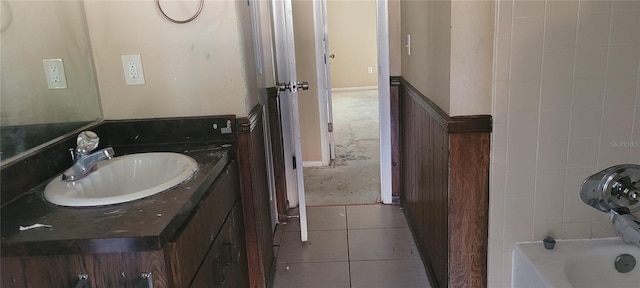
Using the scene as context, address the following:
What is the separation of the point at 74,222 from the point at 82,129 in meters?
0.73

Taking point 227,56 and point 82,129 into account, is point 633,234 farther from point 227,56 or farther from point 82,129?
point 82,129

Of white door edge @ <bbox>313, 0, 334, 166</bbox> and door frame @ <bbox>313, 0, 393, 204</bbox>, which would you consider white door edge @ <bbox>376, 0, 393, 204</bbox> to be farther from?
white door edge @ <bbox>313, 0, 334, 166</bbox>

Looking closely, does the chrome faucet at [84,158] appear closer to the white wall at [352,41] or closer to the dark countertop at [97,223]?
the dark countertop at [97,223]

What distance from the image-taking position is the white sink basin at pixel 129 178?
4.44 feet

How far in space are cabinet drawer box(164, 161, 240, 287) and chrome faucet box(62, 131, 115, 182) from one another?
1.14 feet

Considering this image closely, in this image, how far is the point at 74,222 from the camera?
1.17 metres

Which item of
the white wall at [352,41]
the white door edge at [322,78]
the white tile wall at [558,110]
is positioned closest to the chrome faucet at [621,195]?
the white tile wall at [558,110]

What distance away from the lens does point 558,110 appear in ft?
5.43

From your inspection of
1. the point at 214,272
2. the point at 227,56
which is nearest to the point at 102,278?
the point at 214,272

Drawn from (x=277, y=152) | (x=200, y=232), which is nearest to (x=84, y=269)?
(x=200, y=232)

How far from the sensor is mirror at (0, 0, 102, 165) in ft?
4.66

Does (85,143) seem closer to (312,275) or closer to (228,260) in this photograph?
(228,260)

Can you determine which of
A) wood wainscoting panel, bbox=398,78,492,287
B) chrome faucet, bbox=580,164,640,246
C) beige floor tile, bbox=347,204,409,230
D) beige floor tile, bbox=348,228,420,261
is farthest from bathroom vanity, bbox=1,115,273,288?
beige floor tile, bbox=347,204,409,230

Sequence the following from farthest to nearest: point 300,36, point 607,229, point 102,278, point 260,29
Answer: point 300,36, point 260,29, point 607,229, point 102,278
